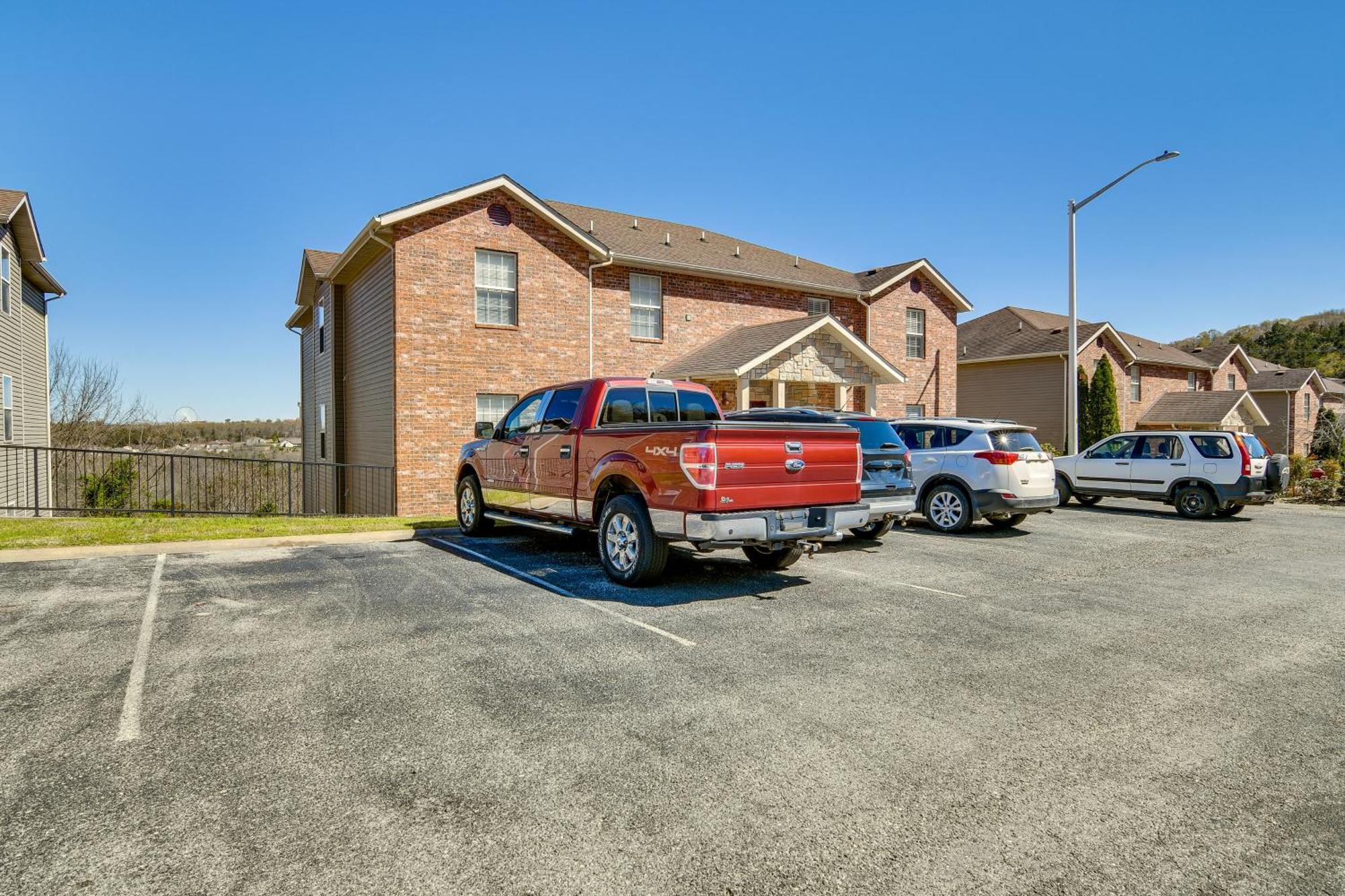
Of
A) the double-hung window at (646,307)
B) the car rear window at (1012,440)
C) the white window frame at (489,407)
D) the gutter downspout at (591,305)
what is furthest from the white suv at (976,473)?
the white window frame at (489,407)

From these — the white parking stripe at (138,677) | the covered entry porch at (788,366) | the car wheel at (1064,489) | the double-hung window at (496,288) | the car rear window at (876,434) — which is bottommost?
the white parking stripe at (138,677)

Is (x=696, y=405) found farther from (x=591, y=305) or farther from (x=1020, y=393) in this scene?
(x=1020, y=393)

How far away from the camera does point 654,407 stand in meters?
9.12

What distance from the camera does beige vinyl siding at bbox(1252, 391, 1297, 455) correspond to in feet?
136

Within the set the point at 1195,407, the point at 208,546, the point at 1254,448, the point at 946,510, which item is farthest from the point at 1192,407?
the point at 208,546

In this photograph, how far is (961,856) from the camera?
289cm

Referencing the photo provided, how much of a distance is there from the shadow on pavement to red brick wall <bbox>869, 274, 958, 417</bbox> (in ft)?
48.7

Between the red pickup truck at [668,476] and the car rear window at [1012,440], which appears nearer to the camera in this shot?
the red pickup truck at [668,476]

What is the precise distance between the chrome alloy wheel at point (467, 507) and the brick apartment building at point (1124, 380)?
25323 mm

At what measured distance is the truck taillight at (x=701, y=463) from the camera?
6730 millimetres

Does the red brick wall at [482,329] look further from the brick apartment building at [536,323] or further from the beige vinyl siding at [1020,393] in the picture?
the beige vinyl siding at [1020,393]

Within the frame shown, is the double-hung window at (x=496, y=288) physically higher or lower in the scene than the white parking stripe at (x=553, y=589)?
higher

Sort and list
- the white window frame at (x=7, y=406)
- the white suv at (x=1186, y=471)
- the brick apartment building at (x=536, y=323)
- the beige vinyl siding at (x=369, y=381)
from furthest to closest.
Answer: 1. the white window frame at (x=7, y=406)
2. the beige vinyl siding at (x=369, y=381)
3. the brick apartment building at (x=536, y=323)
4. the white suv at (x=1186, y=471)

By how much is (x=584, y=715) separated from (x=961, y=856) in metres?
2.10
